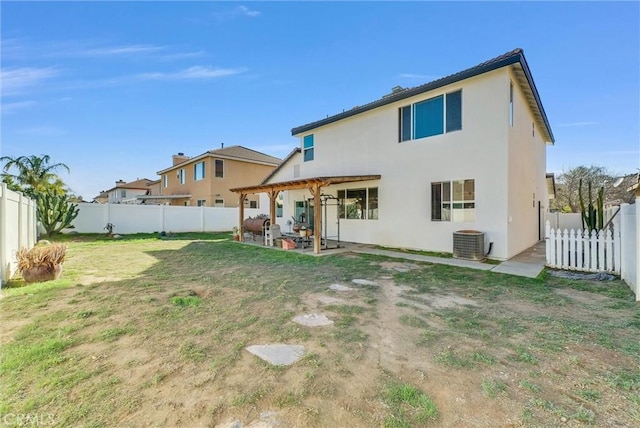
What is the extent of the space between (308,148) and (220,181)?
459 inches

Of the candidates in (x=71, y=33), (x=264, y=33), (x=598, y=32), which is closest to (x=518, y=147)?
(x=598, y=32)

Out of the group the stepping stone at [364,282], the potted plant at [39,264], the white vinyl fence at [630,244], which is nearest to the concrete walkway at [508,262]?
the white vinyl fence at [630,244]

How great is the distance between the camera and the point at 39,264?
611 cm

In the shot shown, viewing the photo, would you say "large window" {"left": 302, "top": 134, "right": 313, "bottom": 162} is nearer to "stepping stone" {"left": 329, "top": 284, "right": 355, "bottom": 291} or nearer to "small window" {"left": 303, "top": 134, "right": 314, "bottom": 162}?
"small window" {"left": 303, "top": 134, "right": 314, "bottom": 162}

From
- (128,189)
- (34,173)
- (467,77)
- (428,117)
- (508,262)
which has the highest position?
(467,77)

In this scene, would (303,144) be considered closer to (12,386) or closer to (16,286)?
(16,286)

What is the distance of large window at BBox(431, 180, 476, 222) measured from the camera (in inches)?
360

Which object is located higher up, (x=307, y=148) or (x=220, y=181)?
(x=307, y=148)

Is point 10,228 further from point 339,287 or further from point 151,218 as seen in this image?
point 151,218

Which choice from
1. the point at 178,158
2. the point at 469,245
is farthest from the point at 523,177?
the point at 178,158

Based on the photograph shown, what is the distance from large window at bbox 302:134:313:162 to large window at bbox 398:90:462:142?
5.33 meters

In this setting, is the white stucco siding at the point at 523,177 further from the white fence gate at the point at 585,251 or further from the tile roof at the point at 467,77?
the white fence gate at the point at 585,251

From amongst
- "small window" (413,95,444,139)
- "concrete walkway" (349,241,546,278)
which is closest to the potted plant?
"concrete walkway" (349,241,546,278)

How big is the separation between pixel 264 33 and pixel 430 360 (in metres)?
13.4
